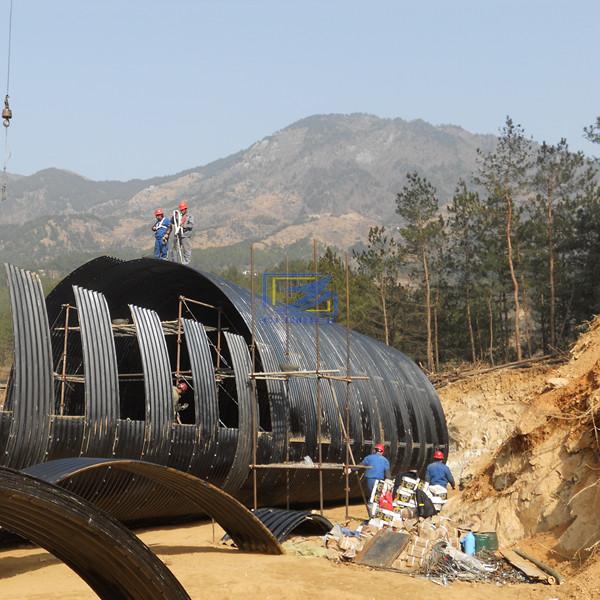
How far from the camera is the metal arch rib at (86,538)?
270 inches

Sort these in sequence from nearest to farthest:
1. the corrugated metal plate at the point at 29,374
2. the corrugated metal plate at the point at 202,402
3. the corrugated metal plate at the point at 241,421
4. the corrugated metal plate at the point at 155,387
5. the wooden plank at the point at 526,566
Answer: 1. the wooden plank at the point at 526,566
2. the corrugated metal plate at the point at 29,374
3. the corrugated metal plate at the point at 155,387
4. the corrugated metal plate at the point at 202,402
5. the corrugated metal plate at the point at 241,421

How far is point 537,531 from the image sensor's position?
1536cm

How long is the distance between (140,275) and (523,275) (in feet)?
90.0

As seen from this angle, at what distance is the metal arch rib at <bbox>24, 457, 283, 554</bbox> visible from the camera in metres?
12.5

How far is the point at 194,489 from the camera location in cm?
1373

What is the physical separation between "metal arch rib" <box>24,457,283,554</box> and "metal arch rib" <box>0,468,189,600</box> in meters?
4.07

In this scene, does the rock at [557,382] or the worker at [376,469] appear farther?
the worker at [376,469]

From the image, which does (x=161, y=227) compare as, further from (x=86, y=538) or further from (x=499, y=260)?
(x=499, y=260)

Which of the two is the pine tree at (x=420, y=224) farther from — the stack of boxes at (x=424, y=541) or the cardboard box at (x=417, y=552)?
the cardboard box at (x=417, y=552)

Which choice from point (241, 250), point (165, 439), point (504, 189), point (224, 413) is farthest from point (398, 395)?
point (241, 250)

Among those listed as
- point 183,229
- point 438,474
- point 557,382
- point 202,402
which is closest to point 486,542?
point 438,474

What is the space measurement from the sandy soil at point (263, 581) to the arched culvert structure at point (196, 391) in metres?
1.98

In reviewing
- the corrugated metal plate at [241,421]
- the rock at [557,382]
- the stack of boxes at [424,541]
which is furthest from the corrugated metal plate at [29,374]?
the rock at [557,382]

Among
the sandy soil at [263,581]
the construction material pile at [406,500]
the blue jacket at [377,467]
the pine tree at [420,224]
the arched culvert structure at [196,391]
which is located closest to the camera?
the sandy soil at [263,581]
